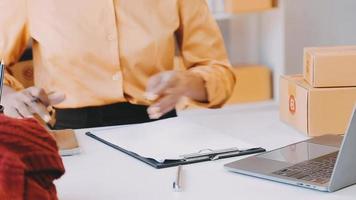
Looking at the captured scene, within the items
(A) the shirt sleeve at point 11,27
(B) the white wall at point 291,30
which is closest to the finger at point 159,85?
(A) the shirt sleeve at point 11,27

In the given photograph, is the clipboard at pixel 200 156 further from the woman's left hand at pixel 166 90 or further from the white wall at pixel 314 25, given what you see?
the white wall at pixel 314 25

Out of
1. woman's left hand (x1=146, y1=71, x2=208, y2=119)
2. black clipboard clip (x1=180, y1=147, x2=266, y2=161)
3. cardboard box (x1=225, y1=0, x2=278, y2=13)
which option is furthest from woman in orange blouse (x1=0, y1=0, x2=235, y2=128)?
cardboard box (x1=225, y1=0, x2=278, y2=13)

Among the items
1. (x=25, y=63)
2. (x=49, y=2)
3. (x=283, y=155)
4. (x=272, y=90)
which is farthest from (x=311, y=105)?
(x=272, y=90)

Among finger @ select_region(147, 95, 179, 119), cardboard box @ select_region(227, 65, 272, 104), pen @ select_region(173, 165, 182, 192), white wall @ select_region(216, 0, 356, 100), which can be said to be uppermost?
finger @ select_region(147, 95, 179, 119)

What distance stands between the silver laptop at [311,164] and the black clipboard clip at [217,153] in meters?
0.05

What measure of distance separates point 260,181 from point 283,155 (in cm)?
13

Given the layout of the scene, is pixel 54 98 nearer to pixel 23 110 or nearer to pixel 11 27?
pixel 23 110

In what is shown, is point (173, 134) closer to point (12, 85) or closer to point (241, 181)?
point (241, 181)

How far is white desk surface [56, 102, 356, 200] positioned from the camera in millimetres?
1058

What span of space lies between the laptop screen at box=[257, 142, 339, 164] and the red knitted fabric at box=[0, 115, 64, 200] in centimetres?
46

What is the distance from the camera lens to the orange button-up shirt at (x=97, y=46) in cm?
171

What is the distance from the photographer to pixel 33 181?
89cm

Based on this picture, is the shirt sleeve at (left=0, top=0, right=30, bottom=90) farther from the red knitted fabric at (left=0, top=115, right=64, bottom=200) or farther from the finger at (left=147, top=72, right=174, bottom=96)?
the red knitted fabric at (left=0, top=115, right=64, bottom=200)

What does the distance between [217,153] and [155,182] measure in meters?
0.19
